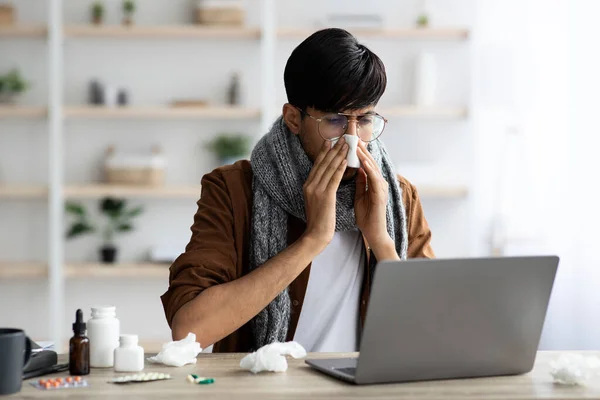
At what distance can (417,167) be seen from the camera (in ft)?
14.0

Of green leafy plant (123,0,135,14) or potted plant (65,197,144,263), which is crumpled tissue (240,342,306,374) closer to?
potted plant (65,197,144,263)

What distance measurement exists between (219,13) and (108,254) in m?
1.37

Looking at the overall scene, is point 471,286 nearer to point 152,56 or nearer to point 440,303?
point 440,303

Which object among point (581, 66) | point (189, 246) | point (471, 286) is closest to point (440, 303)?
point (471, 286)

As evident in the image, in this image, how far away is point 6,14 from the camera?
168 inches

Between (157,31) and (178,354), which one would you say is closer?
(178,354)

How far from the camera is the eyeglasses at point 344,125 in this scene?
6.25 feet

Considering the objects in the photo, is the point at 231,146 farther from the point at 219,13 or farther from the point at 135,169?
the point at 219,13

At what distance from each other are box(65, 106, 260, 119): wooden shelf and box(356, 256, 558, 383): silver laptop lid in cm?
301

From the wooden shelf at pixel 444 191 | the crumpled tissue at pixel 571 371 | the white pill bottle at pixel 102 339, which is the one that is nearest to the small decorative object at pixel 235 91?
the wooden shelf at pixel 444 191

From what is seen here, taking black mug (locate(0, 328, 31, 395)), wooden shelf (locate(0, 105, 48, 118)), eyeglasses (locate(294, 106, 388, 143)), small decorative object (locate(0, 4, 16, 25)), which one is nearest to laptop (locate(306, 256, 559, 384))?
black mug (locate(0, 328, 31, 395))

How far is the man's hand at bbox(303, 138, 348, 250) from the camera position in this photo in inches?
73.0

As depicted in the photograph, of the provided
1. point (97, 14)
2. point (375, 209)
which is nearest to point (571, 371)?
point (375, 209)

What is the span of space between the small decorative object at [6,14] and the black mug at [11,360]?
340cm
